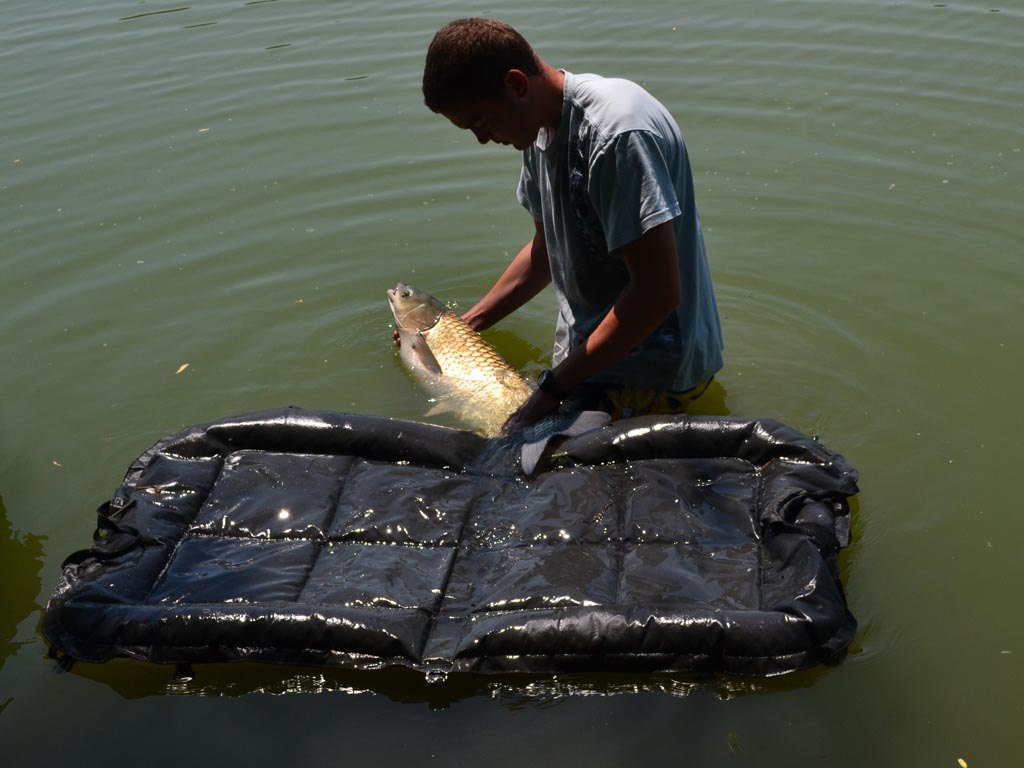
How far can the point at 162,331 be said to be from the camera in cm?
597

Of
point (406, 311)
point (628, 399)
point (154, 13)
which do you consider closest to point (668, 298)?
point (628, 399)

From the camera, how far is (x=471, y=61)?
3633 mm

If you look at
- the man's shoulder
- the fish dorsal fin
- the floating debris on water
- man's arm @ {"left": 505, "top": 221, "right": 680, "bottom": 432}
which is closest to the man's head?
Answer: the man's shoulder

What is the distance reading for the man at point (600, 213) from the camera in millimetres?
3721

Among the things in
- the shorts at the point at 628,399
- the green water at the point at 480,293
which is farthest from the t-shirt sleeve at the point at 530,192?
the green water at the point at 480,293

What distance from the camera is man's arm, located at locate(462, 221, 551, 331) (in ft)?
16.4

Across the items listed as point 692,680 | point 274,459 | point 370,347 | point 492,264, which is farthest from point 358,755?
point 492,264

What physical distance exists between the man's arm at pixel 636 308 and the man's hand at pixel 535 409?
112 millimetres

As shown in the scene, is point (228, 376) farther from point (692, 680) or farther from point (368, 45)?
point (368, 45)

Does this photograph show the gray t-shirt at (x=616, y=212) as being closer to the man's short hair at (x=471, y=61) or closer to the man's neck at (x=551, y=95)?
the man's neck at (x=551, y=95)

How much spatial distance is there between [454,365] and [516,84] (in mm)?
1688

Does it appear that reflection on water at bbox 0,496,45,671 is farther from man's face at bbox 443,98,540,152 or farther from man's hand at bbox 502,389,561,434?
man's face at bbox 443,98,540,152

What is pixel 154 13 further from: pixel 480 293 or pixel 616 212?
pixel 616 212

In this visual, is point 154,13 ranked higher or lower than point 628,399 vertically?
higher
